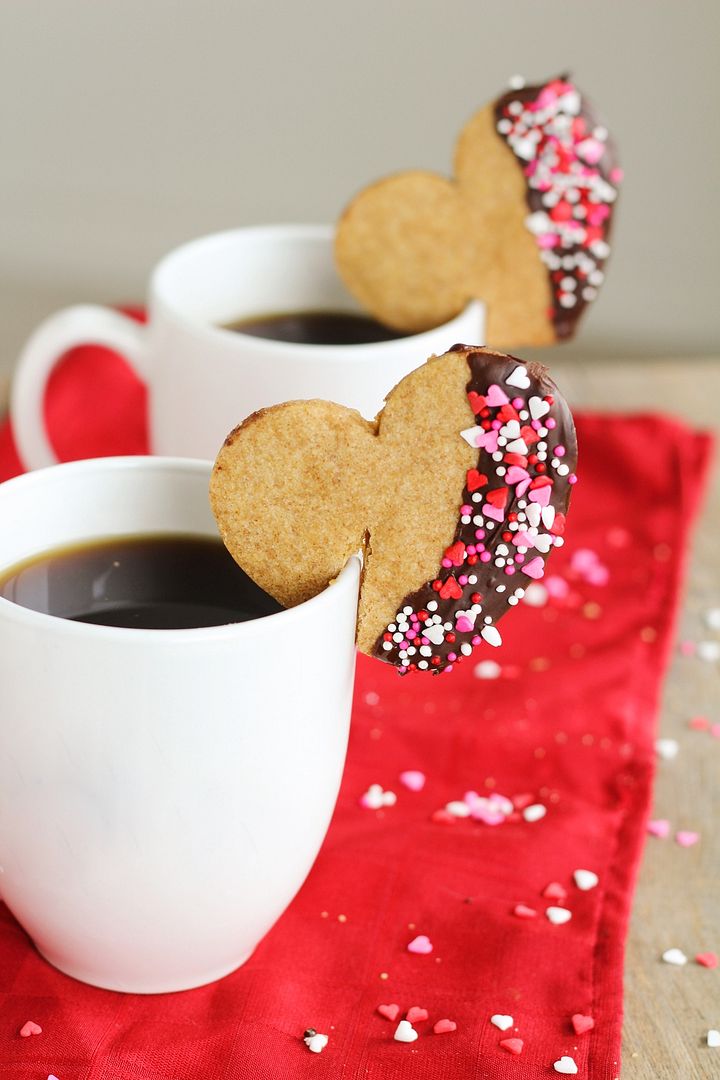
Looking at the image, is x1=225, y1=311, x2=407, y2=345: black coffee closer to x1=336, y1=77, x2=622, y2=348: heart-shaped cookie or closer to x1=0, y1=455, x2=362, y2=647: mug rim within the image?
x1=336, y1=77, x2=622, y2=348: heart-shaped cookie

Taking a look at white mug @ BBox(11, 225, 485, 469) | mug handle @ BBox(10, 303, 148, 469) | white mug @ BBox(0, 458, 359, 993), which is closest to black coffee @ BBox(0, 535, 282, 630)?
white mug @ BBox(0, 458, 359, 993)

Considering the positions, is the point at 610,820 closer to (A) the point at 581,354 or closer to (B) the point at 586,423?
(B) the point at 586,423

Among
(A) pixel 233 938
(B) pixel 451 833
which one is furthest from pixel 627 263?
(A) pixel 233 938

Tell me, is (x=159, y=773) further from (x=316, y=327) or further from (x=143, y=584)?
(x=316, y=327)

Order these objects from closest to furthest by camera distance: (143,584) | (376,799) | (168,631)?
(168,631) < (143,584) < (376,799)

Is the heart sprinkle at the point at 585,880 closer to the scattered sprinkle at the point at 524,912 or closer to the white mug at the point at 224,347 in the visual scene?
the scattered sprinkle at the point at 524,912

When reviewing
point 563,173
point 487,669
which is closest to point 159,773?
point 487,669

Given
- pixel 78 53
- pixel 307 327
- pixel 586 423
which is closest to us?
pixel 307 327
